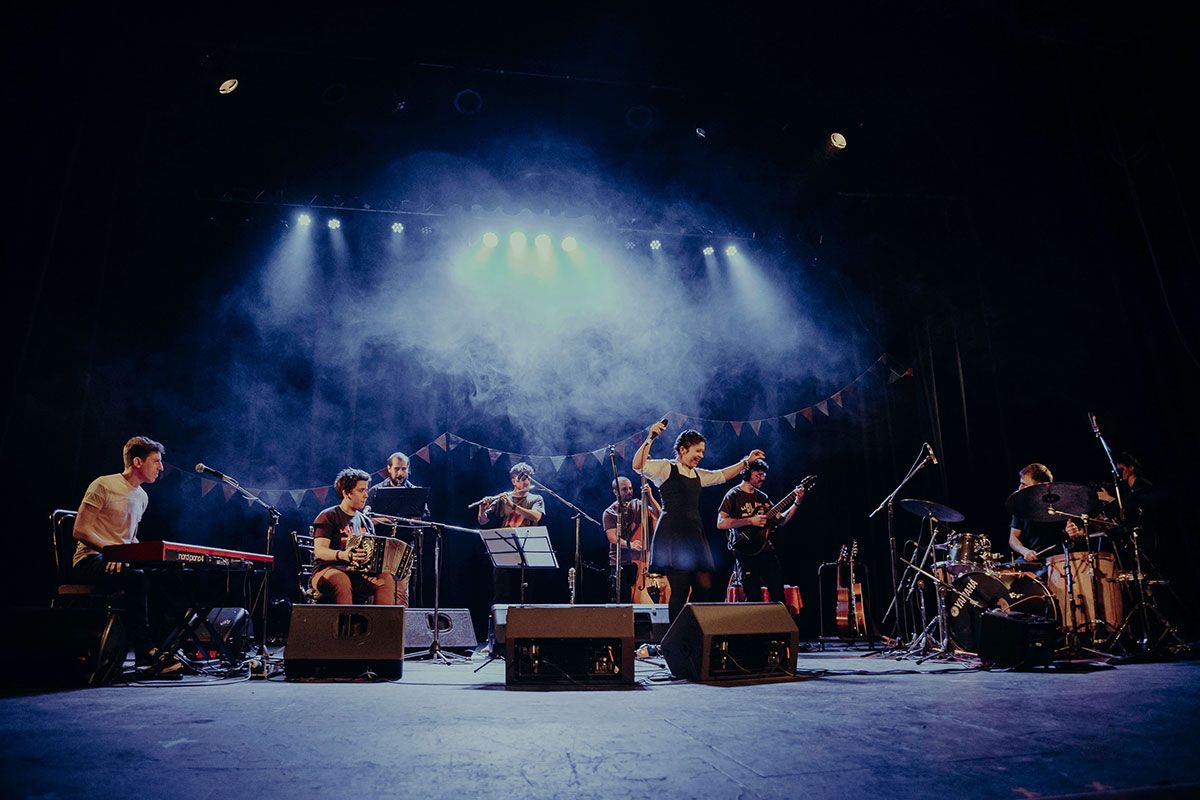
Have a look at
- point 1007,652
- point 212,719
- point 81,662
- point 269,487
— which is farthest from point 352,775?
point 269,487

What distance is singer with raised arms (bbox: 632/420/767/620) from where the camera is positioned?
19.2ft

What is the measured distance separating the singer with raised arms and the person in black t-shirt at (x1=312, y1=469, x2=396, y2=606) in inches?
95.2

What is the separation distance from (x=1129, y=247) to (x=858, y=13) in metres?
3.11

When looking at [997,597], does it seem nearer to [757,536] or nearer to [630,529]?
[757,536]

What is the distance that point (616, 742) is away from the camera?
8.62 feet

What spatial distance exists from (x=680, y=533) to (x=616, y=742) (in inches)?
134

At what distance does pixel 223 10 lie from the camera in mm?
6539

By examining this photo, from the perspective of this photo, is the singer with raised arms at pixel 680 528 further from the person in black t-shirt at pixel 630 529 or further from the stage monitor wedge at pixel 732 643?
the person in black t-shirt at pixel 630 529

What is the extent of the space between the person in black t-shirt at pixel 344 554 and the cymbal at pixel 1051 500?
5.46 m

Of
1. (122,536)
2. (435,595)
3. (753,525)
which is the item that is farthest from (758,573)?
(122,536)

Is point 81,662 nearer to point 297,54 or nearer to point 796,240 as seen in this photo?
point 297,54

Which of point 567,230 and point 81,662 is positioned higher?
point 567,230

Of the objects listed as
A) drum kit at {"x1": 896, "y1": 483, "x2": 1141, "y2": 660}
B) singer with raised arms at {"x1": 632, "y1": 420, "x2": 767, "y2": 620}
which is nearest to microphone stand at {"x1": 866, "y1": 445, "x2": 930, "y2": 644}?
drum kit at {"x1": 896, "y1": 483, "x2": 1141, "y2": 660}

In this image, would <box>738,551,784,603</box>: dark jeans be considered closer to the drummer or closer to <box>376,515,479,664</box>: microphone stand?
the drummer
